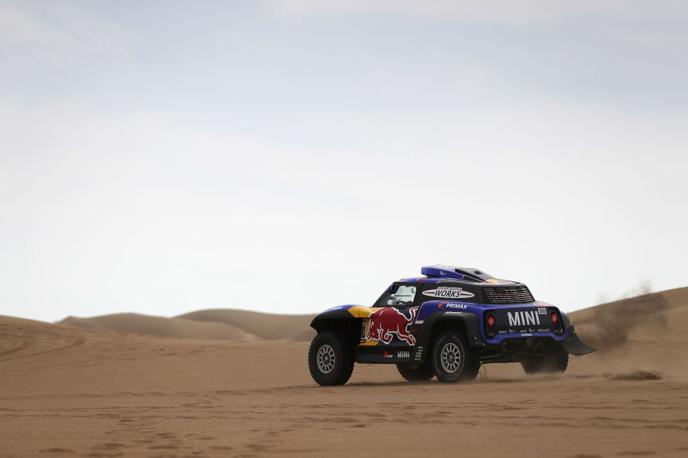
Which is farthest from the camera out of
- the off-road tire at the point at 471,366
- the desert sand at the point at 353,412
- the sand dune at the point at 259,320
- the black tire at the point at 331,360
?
the sand dune at the point at 259,320

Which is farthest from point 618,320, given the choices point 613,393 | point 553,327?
point 613,393

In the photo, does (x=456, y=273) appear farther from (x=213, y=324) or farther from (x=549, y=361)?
(x=213, y=324)

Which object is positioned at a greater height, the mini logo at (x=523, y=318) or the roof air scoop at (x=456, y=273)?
the roof air scoop at (x=456, y=273)

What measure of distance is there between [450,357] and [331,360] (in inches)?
92.3

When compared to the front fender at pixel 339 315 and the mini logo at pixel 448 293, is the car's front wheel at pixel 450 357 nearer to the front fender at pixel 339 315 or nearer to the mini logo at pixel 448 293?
the mini logo at pixel 448 293

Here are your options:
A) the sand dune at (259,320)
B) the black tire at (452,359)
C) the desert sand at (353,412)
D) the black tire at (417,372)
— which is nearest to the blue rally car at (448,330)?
the black tire at (452,359)

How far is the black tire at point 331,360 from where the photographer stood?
17812mm

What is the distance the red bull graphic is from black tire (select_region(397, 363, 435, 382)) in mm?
1128

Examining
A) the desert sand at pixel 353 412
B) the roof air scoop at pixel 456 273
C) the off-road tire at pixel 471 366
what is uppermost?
the roof air scoop at pixel 456 273

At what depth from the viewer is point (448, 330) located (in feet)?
54.2

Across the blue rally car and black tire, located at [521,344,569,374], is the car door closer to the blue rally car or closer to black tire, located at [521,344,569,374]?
the blue rally car

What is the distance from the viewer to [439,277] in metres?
17.4

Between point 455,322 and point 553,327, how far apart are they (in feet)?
4.87

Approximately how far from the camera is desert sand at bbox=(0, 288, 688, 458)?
8930 millimetres
